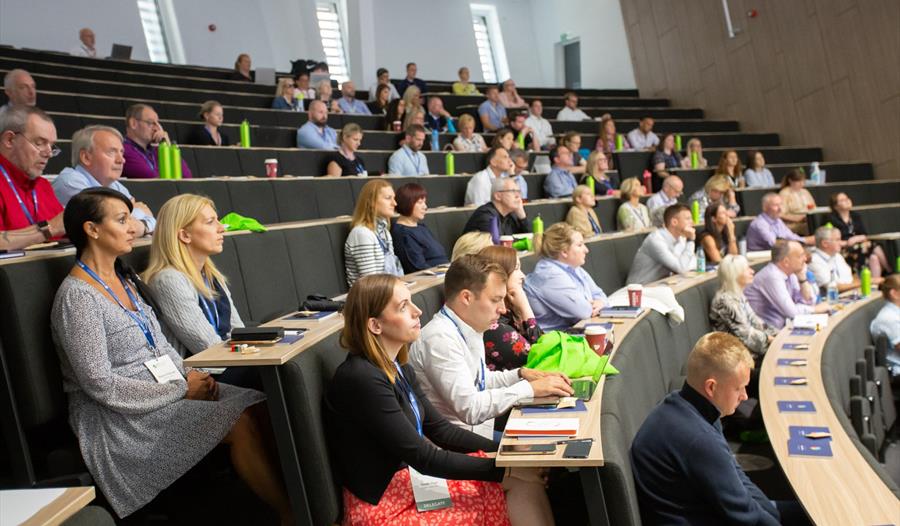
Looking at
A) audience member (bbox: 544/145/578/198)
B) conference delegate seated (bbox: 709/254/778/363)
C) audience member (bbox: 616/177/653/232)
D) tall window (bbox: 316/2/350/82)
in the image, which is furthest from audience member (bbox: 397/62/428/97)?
conference delegate seated (bbox: 709/254/778/363)

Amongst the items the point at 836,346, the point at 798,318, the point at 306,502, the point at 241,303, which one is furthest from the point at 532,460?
the point at 798,318

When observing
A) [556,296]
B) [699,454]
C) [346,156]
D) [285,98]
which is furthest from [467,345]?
[285,98]

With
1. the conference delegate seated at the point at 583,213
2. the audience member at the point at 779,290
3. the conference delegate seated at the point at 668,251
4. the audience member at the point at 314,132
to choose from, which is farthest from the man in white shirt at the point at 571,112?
the audience member at the point at 779,290

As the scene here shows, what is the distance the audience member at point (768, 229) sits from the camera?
608 centimetres

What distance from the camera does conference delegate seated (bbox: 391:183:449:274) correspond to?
4055mm

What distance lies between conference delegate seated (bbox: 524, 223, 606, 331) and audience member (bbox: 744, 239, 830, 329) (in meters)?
1.34

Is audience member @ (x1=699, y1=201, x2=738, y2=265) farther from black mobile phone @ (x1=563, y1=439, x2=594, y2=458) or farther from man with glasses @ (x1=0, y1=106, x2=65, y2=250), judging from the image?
man with glasses @ (x1=0, y1=106, x2=65, y2=250)

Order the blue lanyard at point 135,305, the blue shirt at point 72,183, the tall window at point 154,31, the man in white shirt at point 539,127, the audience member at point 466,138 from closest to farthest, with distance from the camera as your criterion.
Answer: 1. the blue lanyard at point 135,305
2. the blue shirt at point 72,183
3. the audience member at point 466,138
4. the man in white shirt at point 539,127
5. the tall window at point 154,31

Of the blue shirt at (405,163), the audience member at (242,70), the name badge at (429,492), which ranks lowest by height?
the name badge at (429,492)

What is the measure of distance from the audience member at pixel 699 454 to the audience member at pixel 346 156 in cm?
364

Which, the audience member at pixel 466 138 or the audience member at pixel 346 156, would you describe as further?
the audience member at pixel 466 138

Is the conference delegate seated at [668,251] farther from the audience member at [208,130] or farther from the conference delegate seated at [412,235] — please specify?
the audience member at [208,130]

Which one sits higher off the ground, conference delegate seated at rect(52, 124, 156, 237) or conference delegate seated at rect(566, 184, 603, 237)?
conference delegate seated at rect(52, 124, 156, 237)

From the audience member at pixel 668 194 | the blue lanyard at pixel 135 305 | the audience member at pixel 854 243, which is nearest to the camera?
the blue lanyard at pixel 135 305
